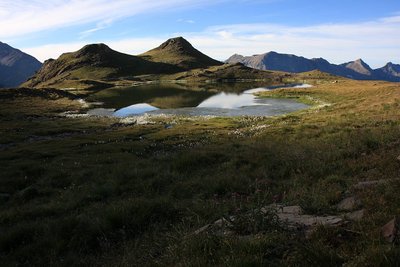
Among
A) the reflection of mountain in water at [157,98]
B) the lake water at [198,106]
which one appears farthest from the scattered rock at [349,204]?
the reflection of mountain in water at [157,98]

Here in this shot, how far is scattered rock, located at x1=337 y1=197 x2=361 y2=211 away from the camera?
10133 mm

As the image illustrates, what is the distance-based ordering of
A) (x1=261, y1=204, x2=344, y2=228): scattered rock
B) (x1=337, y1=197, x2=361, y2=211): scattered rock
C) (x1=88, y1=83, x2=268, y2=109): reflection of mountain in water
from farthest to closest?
(x1=88, y1=83, x2=268, y2=109): reflection of mountain in water
(x1=337, y1=197, x2=361, y2=211): scattered rock
(x1=261, y1=204, x2=344, y2=228): scattered rock

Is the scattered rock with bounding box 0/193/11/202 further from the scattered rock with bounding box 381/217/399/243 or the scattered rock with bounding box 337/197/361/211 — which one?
the scattered rock with bounding box 381/217/399/243

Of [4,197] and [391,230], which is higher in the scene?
[391,230]

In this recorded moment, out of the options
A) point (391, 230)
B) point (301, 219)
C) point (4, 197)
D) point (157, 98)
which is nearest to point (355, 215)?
point (301, 219)

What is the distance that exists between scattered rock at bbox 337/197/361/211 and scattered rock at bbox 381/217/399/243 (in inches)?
100

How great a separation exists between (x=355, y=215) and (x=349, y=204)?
1.35 meters

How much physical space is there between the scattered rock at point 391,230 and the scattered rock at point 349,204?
2.54m

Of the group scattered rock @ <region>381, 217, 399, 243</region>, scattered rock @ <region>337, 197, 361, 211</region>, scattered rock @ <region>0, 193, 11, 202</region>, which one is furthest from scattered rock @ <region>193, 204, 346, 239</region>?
scattered rock @ <region>0, 193, 11, 202</region>

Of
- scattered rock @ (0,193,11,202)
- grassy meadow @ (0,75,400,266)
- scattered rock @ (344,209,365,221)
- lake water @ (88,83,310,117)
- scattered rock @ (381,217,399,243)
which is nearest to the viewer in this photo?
scattered rock @ (381,217,399,243)

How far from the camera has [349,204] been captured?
34.5 ft

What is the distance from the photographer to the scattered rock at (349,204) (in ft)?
33.2

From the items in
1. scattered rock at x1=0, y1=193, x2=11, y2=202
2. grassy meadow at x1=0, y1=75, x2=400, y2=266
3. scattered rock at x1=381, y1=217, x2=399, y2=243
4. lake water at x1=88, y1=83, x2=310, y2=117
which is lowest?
lake water at x1=88, y1=83, x2=310, y2=117

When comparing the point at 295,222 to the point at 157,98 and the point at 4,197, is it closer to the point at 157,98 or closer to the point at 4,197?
the point at 4,197
